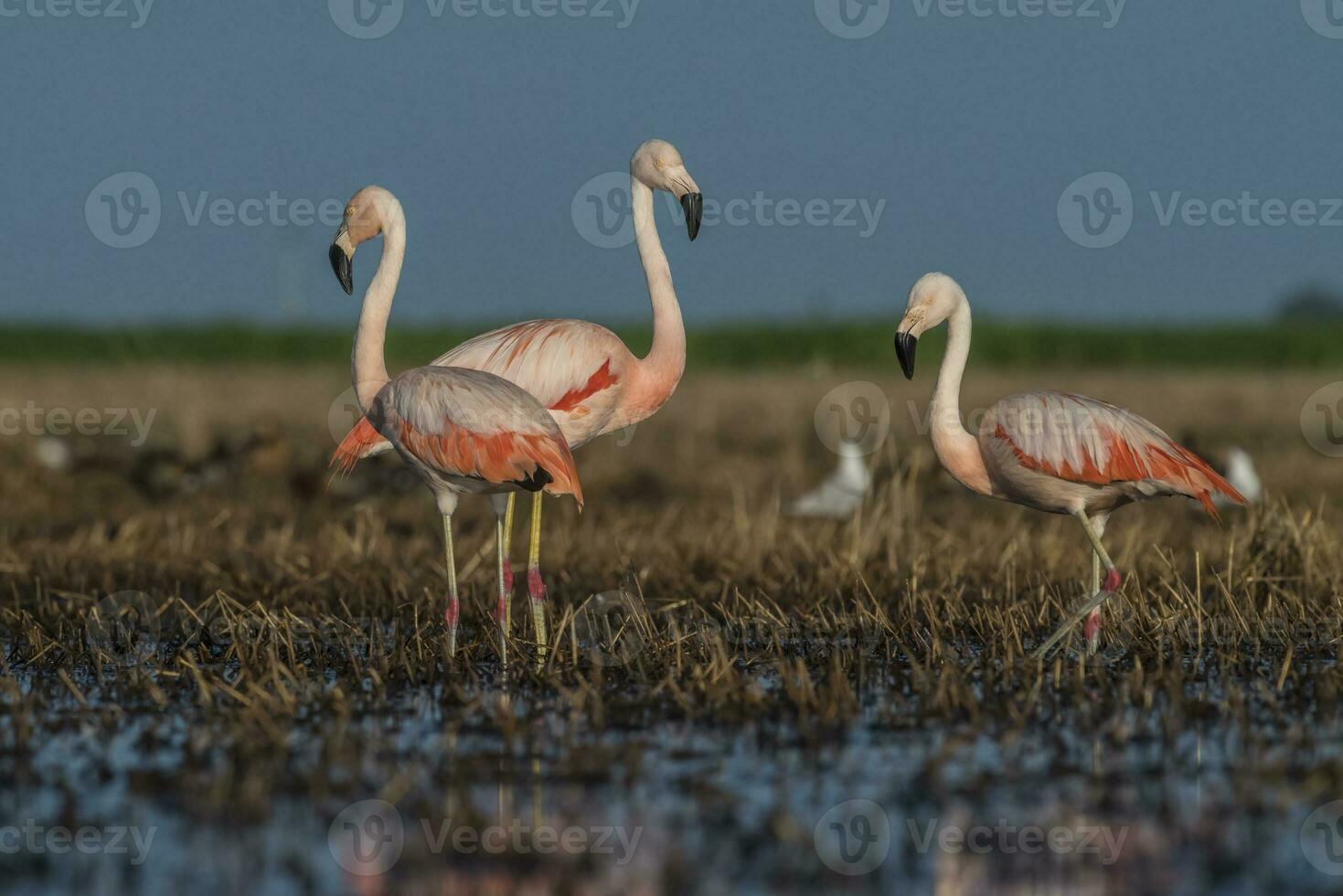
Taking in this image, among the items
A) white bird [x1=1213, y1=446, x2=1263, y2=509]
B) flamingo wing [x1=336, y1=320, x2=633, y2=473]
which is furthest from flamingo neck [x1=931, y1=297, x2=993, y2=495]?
white bird [x1=1213, y1=446, x2=1263, y2=509]

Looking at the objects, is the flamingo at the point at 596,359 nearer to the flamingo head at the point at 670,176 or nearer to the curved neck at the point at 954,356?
the flamingo head at the point at 670,176

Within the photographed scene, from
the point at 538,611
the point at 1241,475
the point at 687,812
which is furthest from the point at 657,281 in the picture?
the point at 1241,475

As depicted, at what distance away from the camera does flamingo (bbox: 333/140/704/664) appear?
668 centimetres

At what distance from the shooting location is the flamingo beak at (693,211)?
22.3ft

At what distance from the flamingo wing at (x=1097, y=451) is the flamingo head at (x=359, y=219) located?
2.61 meters

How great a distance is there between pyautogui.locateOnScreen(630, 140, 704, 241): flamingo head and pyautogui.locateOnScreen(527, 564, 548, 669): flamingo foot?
5.18 feet

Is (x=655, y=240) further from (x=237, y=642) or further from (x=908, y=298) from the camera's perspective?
(x=237, y=642)

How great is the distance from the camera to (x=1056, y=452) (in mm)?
6152

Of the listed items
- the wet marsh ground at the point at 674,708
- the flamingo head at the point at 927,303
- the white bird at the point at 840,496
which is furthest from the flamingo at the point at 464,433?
the white bird at the point at 840,496

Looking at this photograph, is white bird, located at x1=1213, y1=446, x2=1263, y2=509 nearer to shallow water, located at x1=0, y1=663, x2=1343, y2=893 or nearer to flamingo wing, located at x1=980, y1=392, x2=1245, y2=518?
flamingo wing, located at x1=980, y1=392, x2=1245, y2=518

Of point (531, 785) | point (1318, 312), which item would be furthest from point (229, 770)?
point (1318, 312)

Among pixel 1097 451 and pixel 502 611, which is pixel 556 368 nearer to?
pixel 502 611

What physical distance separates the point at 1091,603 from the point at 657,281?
7.61 feet

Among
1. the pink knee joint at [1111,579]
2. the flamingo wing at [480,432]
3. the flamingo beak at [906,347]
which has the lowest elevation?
the pink knee joint at [1111,579]
